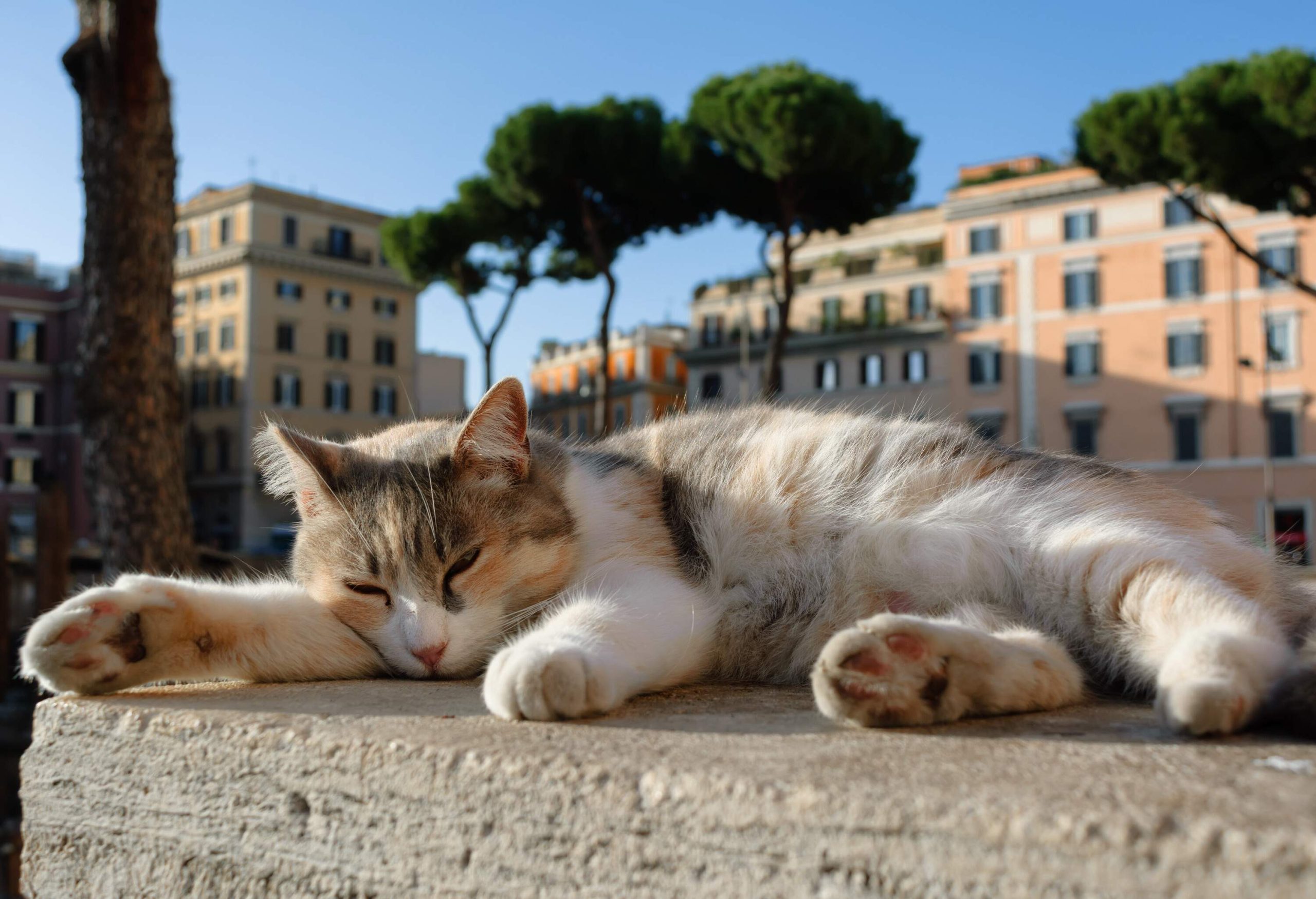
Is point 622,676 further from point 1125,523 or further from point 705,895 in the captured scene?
point 1125,523

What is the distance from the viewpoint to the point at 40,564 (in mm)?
10977

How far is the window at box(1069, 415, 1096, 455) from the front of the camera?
91.2ft

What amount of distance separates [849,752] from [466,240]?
2244 centimetres

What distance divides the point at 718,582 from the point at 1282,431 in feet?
90.9

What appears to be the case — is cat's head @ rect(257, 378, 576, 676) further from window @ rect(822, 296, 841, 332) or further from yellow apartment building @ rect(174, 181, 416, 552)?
yellow apartment building @ rect(174, 181, 416, 552)

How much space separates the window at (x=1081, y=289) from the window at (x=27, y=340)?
31954 mm

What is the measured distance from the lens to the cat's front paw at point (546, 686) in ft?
5.03

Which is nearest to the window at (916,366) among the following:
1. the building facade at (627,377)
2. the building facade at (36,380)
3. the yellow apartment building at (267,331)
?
the building facade at (627,377)

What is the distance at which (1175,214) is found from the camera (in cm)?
2705

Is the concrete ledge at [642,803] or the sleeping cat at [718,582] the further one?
the sleeping cat at [718,582]

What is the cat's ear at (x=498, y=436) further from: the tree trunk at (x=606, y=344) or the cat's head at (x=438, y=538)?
the tree trunk at (x=606, y=344)

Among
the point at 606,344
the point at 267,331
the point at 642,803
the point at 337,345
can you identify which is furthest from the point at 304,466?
the point at 337,345

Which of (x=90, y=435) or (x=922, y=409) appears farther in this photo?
(x=90, y=435)

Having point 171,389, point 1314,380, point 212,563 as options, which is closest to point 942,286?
point 1314,380
